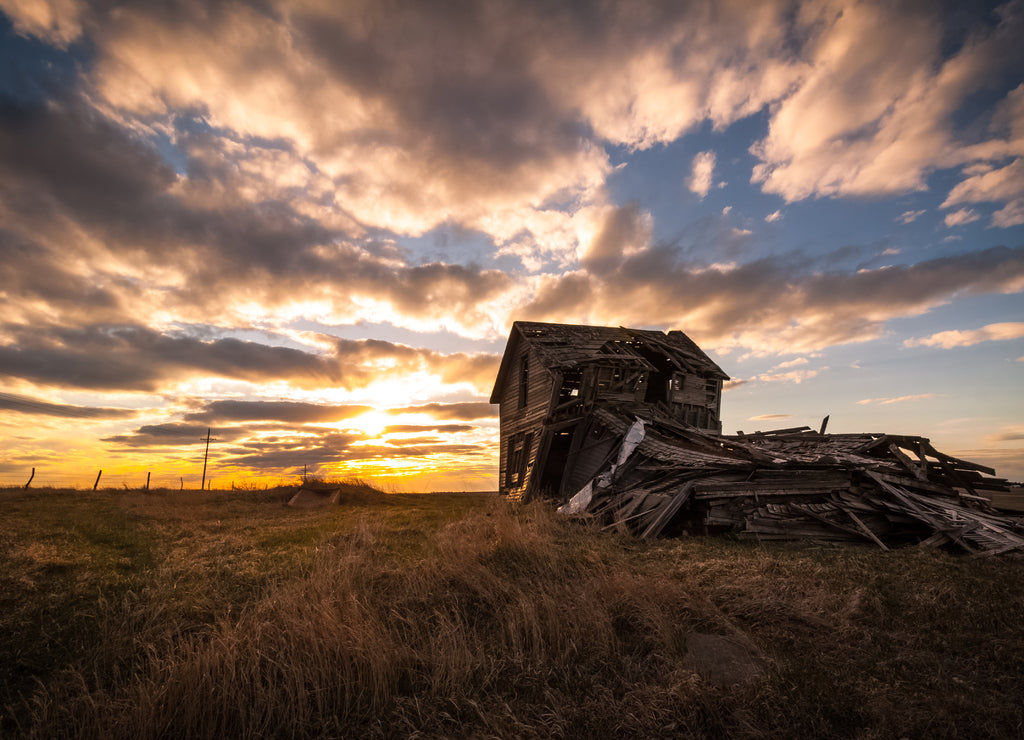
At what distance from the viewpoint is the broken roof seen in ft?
68.5

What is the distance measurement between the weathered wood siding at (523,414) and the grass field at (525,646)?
11.9 metres

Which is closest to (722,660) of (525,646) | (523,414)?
(525,646)

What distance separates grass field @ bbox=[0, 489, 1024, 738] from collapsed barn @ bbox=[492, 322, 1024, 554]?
1.72 m

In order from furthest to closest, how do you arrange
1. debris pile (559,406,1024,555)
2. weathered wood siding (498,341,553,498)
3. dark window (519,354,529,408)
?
1. dark window (519,354,529,408)
2. weathered wood siding (498,341,553,498)
3. debris pile (559,406,1024,555)

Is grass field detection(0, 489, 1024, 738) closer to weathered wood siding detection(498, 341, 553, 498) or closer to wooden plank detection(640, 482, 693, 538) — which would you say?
wooden plank detection(640, 482, 693, 538)

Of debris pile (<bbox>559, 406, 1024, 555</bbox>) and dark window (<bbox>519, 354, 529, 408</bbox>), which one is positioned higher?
dark window (<bbox>519, 354, 529, 408</bbox>)

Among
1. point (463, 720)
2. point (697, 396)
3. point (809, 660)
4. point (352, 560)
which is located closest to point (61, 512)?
point (352, 560)

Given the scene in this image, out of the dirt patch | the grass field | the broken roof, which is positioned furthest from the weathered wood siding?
the dirt patch

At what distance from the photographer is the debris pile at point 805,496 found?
1076 cm

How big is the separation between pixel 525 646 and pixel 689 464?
9.20m

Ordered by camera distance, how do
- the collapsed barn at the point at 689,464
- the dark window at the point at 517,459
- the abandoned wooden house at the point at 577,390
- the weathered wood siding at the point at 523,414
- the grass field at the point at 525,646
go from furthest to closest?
the dark window at the point at 517,459 → the weathered wood siding at the point at 523,414 → the abandoned wooden house at the point at 577,390 → the collapsed barn at the point at 689,464 → the grass field at the point at 525,646

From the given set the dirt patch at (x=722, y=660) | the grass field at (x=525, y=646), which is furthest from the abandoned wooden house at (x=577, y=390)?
the dirt patch at (x=722, y=660)

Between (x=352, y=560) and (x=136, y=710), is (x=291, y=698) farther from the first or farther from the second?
(x=352, y=560)

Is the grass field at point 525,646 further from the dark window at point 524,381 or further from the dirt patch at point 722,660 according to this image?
the dark window at point 524,381
